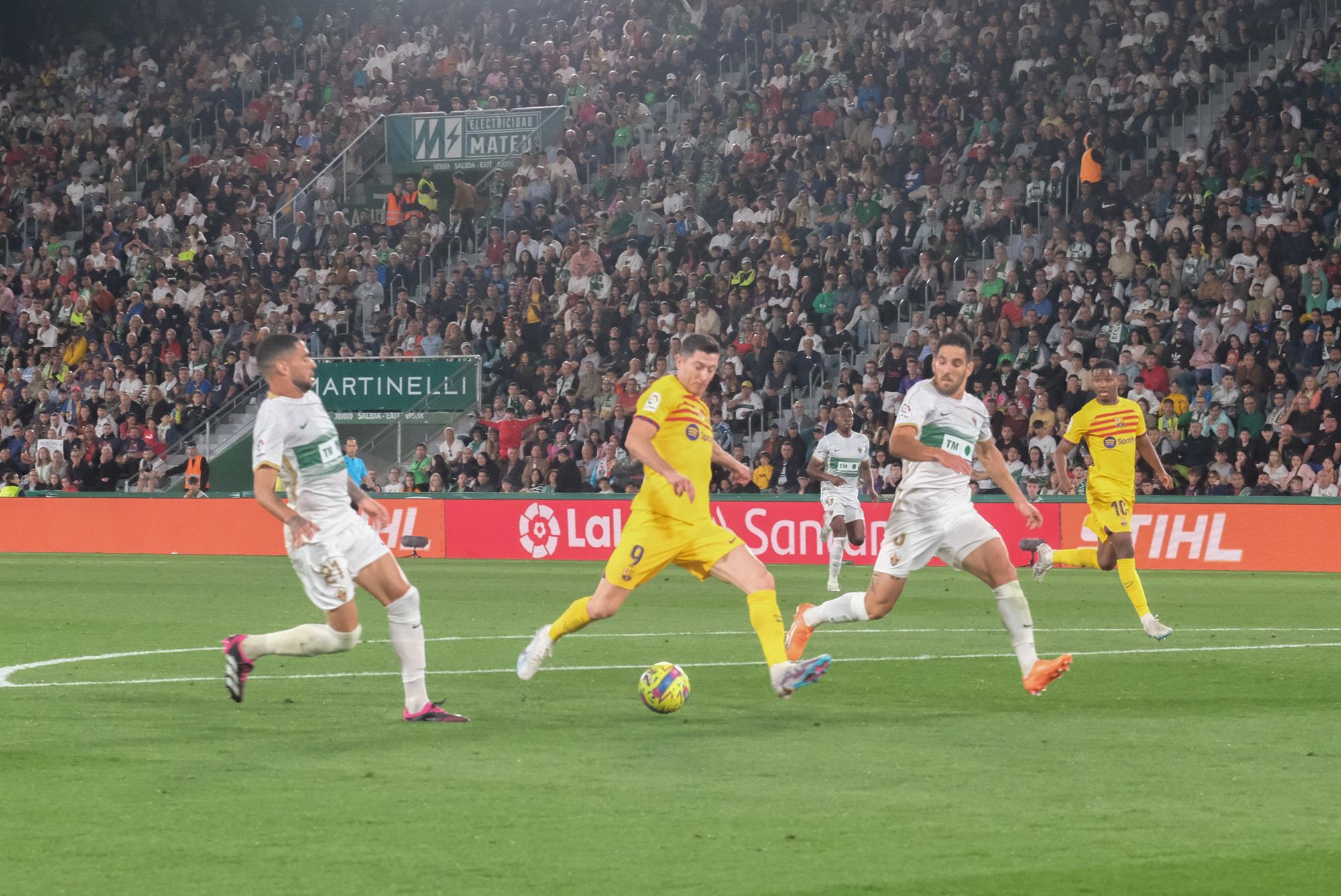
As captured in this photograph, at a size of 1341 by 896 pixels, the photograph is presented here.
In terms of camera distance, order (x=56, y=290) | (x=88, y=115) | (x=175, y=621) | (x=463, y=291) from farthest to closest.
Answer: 1. (x=88, y=115)
2. (x=56, y=290)
3. (x=463, y=291)
4. (x=175, y=621)

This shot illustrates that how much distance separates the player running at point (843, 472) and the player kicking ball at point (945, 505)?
442 inches

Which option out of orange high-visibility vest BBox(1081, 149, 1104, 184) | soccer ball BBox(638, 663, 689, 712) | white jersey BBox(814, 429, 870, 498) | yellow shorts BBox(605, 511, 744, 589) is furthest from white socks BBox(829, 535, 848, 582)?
soccer ball BBox(638, 663, 689, 712)

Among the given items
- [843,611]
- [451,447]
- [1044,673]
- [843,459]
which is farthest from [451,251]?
[1044,673]

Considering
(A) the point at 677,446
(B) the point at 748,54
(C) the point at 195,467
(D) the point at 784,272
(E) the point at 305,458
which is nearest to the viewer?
(E) the point at 305,458

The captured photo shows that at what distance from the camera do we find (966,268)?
101 feet

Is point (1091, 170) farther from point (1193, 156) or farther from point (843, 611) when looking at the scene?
point (843, 611)

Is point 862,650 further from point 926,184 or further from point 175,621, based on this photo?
point 926,184

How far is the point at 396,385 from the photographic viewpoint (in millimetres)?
34375

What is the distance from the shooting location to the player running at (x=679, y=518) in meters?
10.7

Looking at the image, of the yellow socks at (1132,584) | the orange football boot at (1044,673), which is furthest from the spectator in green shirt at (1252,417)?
the orange football boot at (1044,673)

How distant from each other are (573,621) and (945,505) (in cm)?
232

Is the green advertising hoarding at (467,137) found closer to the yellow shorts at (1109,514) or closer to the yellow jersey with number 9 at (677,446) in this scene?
the yellow shorts at (1109,514)

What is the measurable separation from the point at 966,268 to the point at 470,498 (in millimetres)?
8829

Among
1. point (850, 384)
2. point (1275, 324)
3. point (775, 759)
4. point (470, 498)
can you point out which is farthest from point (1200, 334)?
point (775, 759)
